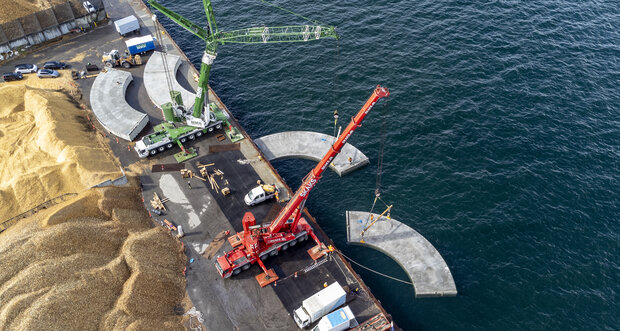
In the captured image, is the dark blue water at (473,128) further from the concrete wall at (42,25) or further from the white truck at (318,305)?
the concrete wall at (42,25)

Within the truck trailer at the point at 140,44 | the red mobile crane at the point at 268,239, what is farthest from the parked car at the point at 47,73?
the red mobile crane at the point at 268,239

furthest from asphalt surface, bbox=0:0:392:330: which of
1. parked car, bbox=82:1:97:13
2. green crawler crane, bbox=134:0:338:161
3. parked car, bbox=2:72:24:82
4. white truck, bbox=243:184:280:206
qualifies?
parked car, bbox=82:1:97:13

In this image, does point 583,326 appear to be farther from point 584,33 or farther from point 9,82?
point 9,82

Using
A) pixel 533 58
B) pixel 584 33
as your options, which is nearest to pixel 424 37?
pixel 533 58

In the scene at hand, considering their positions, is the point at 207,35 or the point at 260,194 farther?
the point at 207,35

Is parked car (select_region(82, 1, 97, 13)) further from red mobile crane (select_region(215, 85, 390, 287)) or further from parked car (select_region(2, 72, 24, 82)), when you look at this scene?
red mobile crane (select_region(215, 85, 390, 287))

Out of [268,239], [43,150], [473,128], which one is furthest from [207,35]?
[473,128]

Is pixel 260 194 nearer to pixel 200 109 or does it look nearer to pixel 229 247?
pixel 229 247
